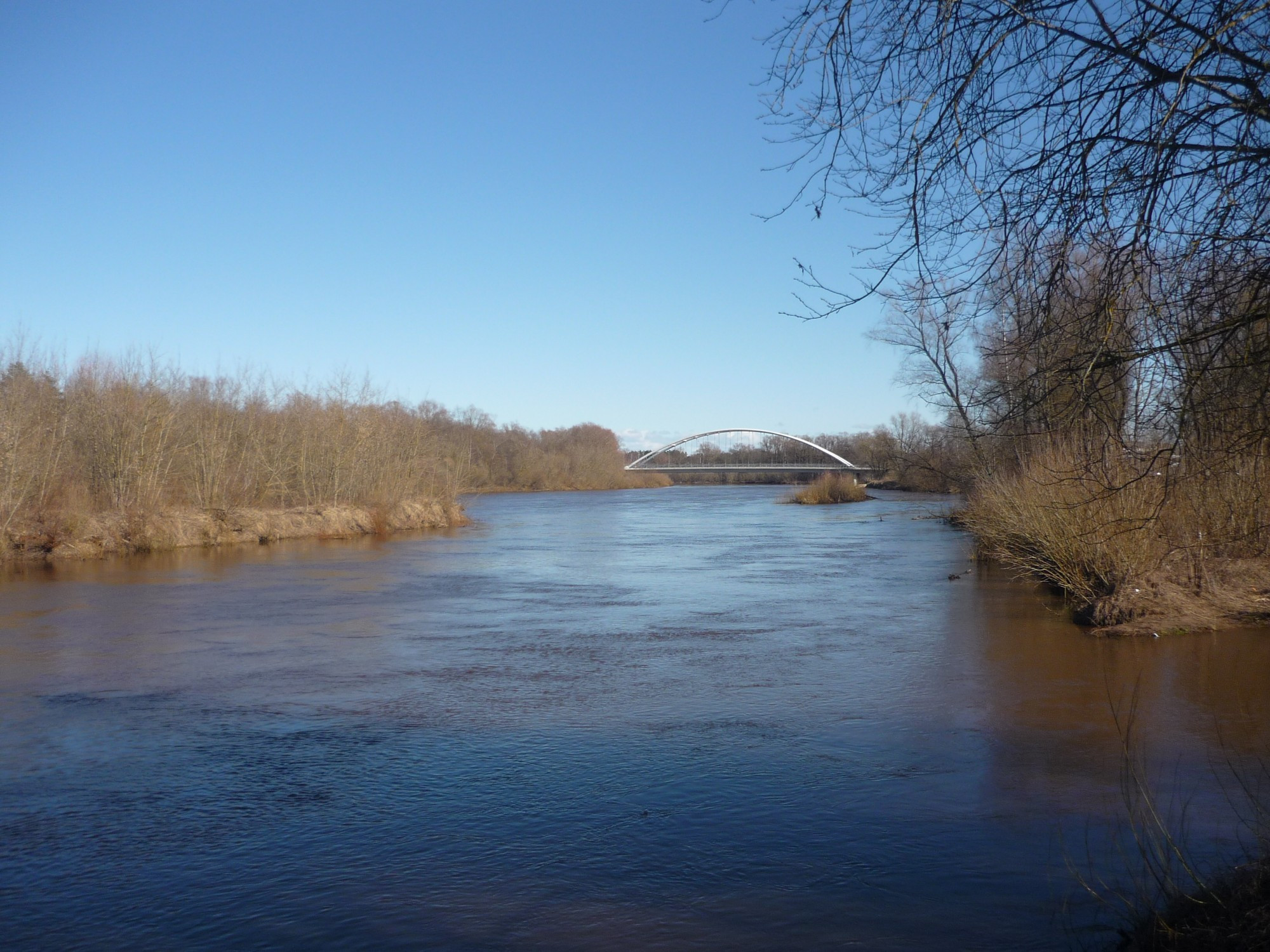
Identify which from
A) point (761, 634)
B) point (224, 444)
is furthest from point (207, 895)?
point (224, 444)

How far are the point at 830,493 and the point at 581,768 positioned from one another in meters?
40.6

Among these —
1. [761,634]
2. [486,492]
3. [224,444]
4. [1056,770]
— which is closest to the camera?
[1056,770]

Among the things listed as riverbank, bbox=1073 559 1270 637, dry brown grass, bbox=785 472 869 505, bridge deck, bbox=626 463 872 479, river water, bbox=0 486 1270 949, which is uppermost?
bridge deck, bbox=626 463 872 479

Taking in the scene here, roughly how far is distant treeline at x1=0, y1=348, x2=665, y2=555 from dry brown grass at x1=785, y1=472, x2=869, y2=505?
17093 mm

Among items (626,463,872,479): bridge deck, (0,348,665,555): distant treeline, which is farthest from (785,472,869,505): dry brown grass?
(626,463,872,479): bridge deck

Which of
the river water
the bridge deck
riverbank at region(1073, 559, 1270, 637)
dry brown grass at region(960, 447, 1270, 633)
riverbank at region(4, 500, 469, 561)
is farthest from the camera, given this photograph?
the bridge deck

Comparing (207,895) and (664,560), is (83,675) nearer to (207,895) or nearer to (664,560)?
(207,895)

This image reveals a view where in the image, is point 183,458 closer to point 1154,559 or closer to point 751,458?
point 1154,559

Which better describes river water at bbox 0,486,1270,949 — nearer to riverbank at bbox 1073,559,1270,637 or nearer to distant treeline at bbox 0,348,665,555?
riverbank at bbox 1073,559,1270,637

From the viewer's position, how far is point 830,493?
45.7 meters

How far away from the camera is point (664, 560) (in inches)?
781

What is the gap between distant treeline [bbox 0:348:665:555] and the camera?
19.7 m

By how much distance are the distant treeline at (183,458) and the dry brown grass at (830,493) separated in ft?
56.1

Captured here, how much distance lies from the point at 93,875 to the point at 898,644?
7.67 m
